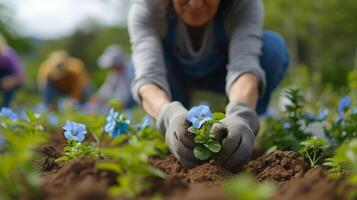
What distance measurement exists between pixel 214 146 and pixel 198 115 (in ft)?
0.37

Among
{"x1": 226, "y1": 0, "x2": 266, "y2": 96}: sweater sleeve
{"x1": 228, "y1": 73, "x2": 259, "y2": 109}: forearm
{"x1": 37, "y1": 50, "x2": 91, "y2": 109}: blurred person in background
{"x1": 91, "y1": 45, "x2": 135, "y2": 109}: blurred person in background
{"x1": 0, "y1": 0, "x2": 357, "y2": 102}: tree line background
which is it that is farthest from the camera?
{"x1": 0, "y1": 0, "x2": 357, "y2": 102}: tree line background

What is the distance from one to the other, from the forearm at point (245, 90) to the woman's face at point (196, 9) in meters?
0.31

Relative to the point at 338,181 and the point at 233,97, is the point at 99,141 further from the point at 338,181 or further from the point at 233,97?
the point at 338,181

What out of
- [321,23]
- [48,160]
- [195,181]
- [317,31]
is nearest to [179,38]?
[48,160]

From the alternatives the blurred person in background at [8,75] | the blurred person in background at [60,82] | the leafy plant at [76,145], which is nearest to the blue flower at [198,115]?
the leafy plant at [76,145]

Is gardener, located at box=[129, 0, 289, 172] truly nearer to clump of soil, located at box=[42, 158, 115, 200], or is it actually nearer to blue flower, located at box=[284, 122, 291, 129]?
blue flower, located at box=[284, 122, 291, 129]

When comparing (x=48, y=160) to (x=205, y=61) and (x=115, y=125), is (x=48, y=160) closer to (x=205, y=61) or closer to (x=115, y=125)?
(x=115, y=125)

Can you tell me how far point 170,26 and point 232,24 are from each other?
308mm

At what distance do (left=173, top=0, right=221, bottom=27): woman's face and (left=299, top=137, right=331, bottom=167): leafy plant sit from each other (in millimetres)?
720

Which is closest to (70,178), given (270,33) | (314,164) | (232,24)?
(314,164)

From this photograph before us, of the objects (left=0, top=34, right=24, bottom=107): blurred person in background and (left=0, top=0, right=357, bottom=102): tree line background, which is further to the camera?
(left=0, top=0, right=357, bottom=102): tree line background

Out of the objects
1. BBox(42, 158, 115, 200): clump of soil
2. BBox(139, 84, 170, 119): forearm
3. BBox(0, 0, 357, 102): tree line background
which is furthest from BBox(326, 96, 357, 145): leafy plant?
BBox(0, 0, 357, 102): tree line background

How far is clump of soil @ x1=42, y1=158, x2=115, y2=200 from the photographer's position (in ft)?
3.52

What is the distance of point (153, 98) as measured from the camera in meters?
2.28
